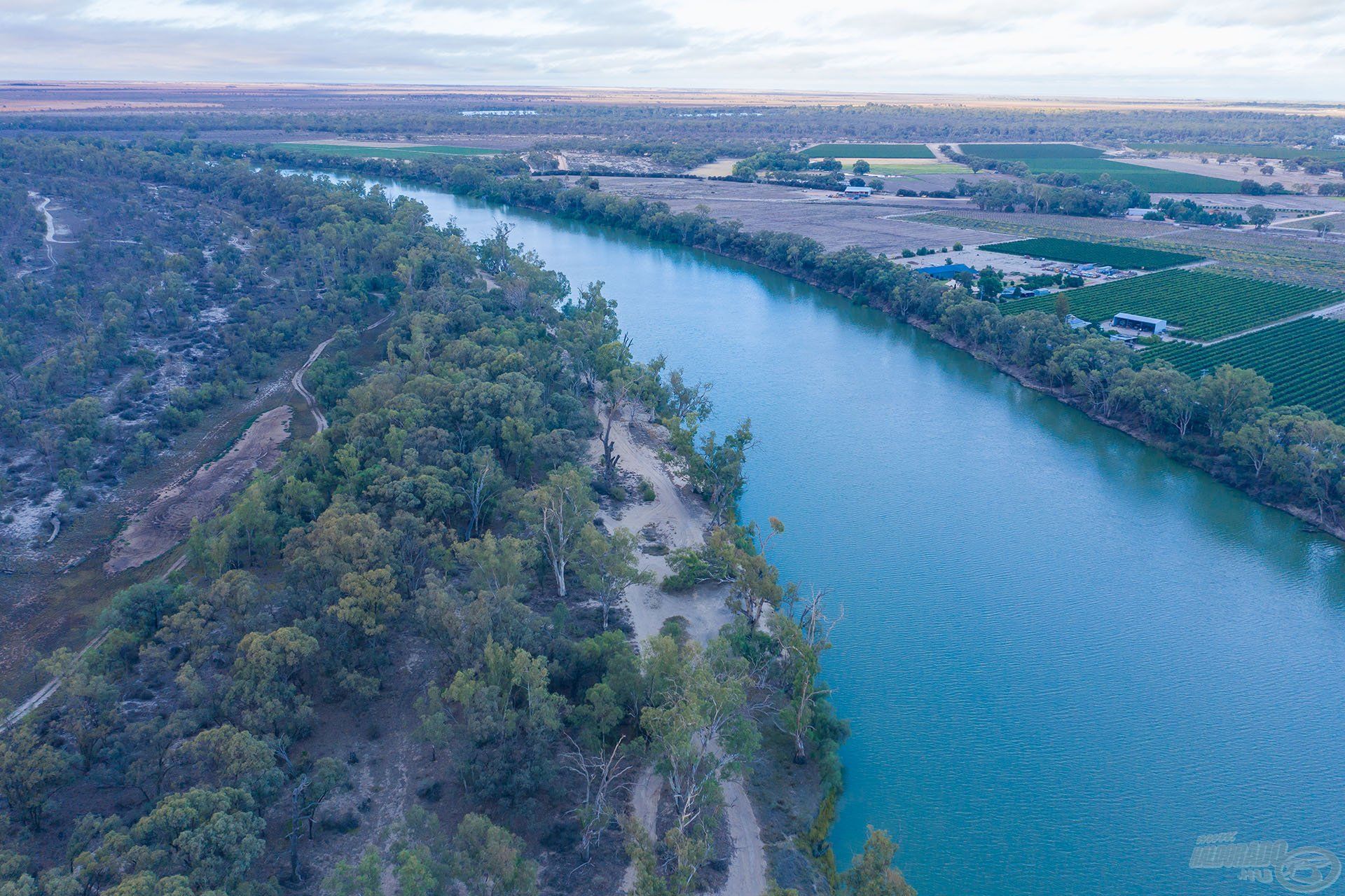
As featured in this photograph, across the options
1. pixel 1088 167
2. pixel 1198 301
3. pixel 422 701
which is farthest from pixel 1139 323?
pixel 1088 167

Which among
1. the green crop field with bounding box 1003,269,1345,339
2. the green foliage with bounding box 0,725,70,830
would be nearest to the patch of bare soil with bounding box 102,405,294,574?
the green foliage with bounding box 0,725,70,830

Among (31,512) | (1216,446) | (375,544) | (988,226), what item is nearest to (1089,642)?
(1216,446)

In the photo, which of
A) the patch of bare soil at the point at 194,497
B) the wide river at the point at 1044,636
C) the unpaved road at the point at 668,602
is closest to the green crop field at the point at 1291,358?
the wide river at the point at 1044,636

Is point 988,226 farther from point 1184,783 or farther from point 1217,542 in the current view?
point 1184,783

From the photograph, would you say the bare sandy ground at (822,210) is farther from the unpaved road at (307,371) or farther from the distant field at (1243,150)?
the distant field at (1243,150)

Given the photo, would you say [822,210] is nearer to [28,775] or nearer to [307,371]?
[307,371]
